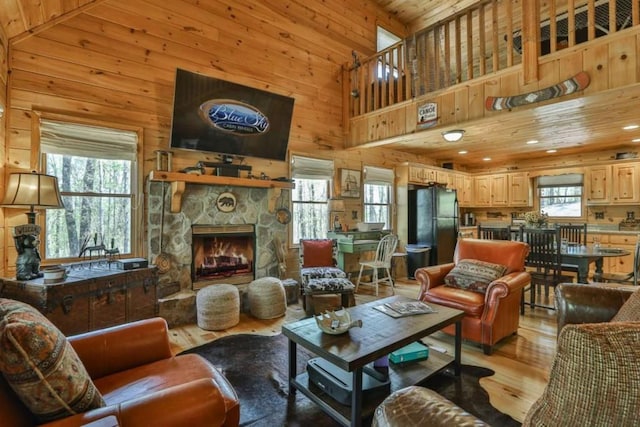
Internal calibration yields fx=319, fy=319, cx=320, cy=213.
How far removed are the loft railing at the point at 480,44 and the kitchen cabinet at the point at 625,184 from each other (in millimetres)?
3161

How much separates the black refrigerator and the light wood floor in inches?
87.2

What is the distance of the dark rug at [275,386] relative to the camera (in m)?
1.91

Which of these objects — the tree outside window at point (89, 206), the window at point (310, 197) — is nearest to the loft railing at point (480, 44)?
the window at point (310, 197)

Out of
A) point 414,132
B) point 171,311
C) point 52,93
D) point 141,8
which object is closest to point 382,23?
point 414,132

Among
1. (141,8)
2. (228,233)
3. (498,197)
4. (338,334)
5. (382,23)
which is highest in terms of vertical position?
(382,23)

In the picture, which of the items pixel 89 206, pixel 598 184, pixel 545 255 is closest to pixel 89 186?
pixel 89 206

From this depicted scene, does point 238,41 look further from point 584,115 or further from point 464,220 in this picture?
point 464,220

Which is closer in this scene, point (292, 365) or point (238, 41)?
point (292, 365)

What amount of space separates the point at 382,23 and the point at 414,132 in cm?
324

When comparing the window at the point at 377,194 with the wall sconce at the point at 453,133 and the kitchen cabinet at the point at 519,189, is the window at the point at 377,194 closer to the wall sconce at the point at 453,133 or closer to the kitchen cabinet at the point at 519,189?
the wall sconce at the point at 453,133

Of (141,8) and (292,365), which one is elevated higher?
(141,8)

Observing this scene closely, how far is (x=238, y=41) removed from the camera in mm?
4281

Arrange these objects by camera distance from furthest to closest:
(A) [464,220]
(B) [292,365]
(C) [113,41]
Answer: (A) [464,220]
(C) [113,41]
(B) [292,365]

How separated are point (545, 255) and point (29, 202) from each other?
505 cm
